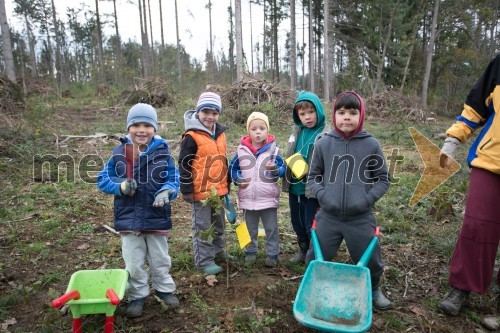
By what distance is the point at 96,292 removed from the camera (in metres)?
2.45

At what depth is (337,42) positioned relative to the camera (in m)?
28.0

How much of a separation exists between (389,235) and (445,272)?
0.89 m

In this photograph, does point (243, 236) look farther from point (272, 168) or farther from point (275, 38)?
point (275, 38)

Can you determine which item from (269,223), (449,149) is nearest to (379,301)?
(269,223)

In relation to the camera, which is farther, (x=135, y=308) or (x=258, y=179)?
(x=258, y=179)

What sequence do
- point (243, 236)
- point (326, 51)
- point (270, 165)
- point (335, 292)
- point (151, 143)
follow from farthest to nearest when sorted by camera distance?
point (326, 51) < point (270, 165) < point (243, 236) < point (151, 143) < point (335, 292)

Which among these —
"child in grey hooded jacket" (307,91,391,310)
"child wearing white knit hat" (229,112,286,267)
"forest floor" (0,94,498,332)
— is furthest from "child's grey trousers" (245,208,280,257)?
"child in grey hooded jacket" (307,91,391,310)

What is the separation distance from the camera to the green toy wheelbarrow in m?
2.15

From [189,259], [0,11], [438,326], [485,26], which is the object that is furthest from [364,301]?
[485,26]

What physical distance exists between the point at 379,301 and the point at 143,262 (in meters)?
1.94

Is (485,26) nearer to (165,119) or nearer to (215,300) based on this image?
(165,119)

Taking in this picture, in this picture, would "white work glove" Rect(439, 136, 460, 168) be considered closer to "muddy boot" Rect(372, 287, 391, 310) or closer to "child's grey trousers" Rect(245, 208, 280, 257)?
"muddy boot" Rect(372, 287, 391, 310)

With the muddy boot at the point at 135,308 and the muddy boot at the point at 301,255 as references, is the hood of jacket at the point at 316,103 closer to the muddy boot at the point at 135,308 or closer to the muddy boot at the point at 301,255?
the muddy boot at the point at 301,255

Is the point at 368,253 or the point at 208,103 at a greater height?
the point at 208,103
